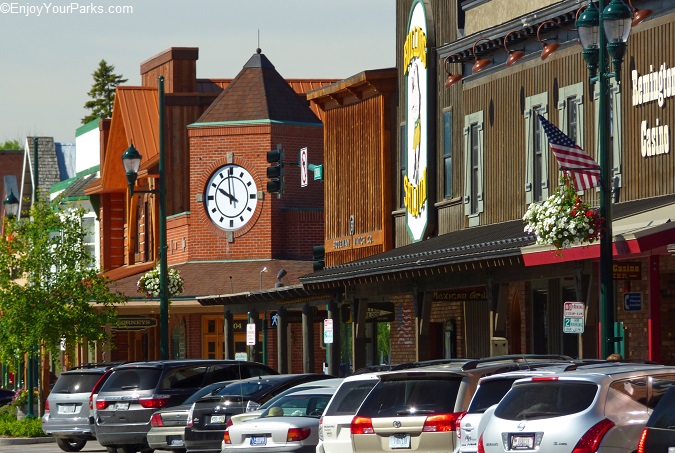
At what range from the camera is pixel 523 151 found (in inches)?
1268

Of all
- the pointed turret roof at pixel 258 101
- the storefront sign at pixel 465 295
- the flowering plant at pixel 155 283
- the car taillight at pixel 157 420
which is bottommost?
the car taillight at pixel 157 420

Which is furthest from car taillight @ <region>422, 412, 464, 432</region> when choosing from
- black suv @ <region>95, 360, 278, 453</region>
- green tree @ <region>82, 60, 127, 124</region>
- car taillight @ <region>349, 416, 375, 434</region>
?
green tree @ <region>82, 60, 127, 124</region>

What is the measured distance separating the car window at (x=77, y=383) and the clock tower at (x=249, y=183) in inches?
937

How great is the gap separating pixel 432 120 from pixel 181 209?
73.2 ft

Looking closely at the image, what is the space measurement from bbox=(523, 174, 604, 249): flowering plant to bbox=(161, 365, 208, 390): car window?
277 inches

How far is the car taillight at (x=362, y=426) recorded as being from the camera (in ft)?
57.3

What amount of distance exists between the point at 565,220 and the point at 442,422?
20.1 ft

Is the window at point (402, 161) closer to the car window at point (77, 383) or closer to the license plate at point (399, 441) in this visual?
the car window at point (77, 383)

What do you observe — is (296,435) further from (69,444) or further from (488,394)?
(69,444)

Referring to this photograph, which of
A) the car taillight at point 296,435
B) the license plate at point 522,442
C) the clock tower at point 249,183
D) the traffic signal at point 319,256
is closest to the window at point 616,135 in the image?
the car taillight at point 296,435

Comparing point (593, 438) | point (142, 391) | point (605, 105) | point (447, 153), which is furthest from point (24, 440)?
point (593, 438)

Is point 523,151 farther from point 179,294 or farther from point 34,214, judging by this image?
point 179,294

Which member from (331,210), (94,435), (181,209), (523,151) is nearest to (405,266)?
(523,151)

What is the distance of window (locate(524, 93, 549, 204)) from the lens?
31.2 metres
